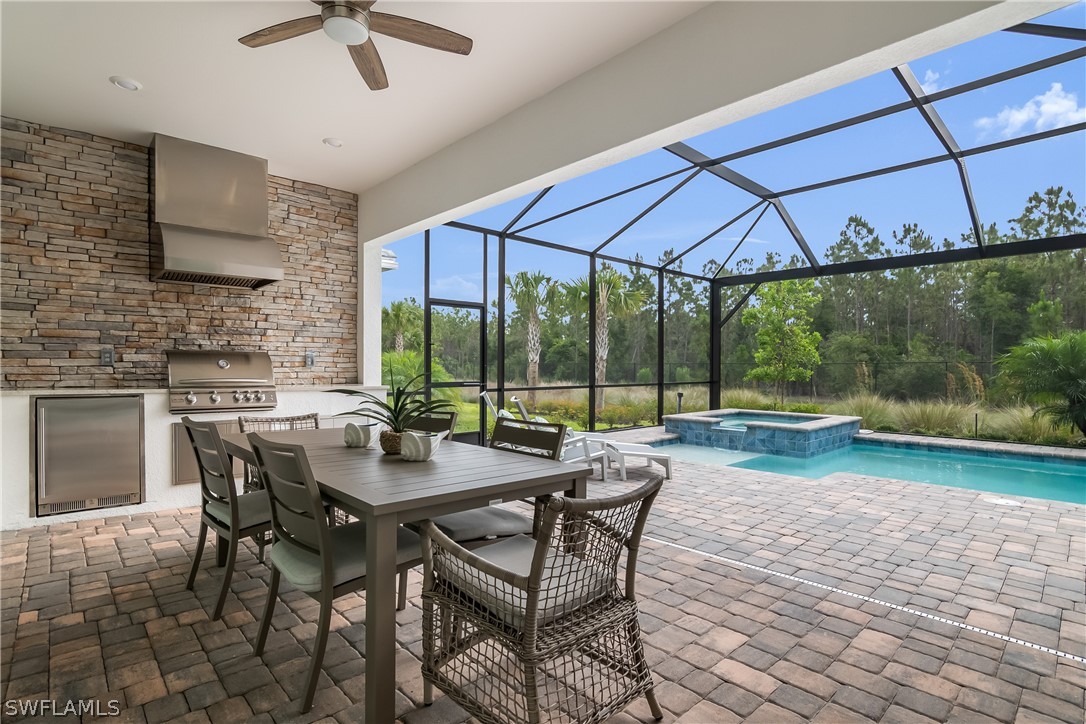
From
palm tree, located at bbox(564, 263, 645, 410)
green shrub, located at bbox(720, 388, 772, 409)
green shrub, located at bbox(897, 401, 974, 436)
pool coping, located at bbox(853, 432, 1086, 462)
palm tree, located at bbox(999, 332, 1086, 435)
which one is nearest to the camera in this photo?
pool coping, located at bbox(853, 432, 1086, 462)

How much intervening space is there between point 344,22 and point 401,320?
4071 mm

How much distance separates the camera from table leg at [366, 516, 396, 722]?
1.75m

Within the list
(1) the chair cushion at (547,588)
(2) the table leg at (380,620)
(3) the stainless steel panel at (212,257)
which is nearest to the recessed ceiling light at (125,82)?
(3) the stainless steel panel at (212,257)

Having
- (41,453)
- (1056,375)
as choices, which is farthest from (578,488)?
(1056,375)

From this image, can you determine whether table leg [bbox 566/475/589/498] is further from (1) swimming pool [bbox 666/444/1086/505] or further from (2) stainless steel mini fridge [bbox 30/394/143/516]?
(1) swimming pool [bbox 666/444/1086/505]

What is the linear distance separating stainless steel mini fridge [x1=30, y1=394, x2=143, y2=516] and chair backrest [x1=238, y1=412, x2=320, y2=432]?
119cm

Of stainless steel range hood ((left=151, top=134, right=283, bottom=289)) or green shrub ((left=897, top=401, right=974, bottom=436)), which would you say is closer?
stainless steel range hood ((left=151, top=134, right=283, bottom=289))

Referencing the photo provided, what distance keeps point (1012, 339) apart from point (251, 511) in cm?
1051

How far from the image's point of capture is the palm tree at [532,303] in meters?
7.18

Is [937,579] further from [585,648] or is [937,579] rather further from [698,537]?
[585,648]

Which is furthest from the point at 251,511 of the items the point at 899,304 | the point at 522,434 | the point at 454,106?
the point at 899,304

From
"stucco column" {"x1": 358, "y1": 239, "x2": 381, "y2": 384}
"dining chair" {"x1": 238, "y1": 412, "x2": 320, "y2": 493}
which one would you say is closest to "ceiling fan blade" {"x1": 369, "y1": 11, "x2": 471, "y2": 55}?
"dining chair" {"x1": 238, "y1": 412, "x2": 320, "y2": 493}

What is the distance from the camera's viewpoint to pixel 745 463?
696cm

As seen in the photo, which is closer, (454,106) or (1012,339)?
(454,106)
